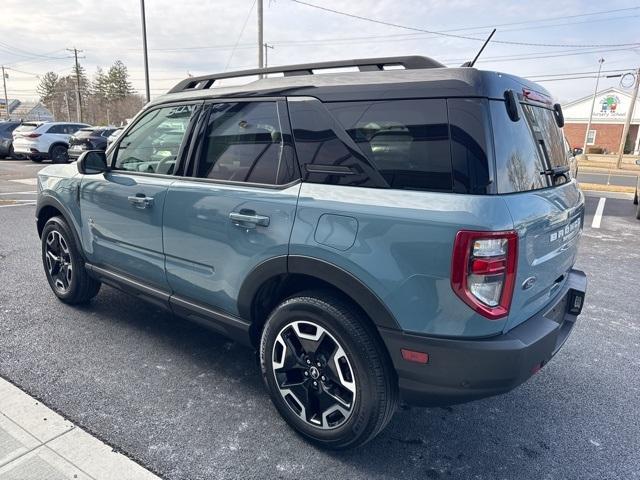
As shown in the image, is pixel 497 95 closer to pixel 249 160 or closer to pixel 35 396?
pixel 249 160

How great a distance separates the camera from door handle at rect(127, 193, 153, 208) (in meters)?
3.04

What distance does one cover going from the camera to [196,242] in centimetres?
277

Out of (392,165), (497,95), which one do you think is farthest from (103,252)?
(497,95)

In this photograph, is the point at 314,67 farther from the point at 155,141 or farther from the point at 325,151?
the point at 155,141

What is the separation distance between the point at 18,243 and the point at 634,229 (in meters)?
10.5

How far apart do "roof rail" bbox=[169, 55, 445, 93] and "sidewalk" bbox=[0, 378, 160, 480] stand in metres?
2.24

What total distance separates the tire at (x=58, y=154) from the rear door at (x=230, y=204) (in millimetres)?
18489

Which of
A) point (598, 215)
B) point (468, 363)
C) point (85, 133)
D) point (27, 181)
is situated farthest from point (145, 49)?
point (468, 363)

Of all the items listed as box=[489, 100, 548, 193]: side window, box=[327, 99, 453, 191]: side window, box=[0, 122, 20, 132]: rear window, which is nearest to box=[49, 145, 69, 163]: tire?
box=[0, 122, 20, 132]: rear window

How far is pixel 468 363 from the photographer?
1.91 meters

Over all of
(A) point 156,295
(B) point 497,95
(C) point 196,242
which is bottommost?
(A) point 156,295

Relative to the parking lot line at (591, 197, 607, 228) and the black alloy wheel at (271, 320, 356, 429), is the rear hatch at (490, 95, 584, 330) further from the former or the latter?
the parking lot line at (591, 197, 607, 228)

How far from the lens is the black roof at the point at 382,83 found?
1.95 metres

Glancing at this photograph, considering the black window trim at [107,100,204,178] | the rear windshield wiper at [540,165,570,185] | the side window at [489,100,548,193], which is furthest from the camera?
the black window trim at [107,100,204,178]
